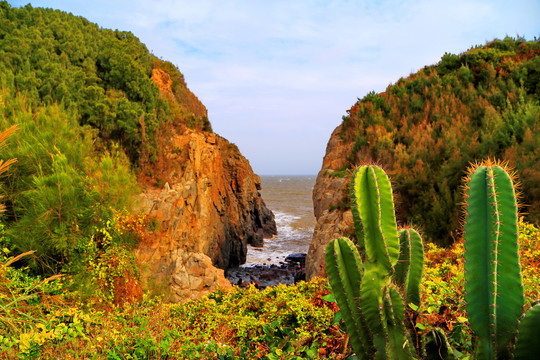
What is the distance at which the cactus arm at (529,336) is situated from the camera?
6.05ft

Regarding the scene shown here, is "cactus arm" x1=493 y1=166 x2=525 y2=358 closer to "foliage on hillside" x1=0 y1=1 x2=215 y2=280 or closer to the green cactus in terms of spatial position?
the green cactus

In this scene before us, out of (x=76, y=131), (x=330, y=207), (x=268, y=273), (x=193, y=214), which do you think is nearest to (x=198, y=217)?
(x=193, y=214)

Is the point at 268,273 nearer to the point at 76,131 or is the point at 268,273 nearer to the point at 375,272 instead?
the point at 76,131

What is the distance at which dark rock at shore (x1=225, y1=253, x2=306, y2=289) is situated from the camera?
1883 cm

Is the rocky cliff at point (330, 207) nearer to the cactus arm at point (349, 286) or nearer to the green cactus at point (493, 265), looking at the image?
the cactus arm at point (349, 286)

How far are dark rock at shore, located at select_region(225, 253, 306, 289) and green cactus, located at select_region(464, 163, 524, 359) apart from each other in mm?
16232

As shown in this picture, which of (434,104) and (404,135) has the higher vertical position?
(434,104)

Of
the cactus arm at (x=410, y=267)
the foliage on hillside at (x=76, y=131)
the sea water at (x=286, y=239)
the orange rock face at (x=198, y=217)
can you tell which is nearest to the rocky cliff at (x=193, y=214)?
the orange rock face at (x=198, y=217)

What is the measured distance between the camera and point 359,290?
248 centimetres

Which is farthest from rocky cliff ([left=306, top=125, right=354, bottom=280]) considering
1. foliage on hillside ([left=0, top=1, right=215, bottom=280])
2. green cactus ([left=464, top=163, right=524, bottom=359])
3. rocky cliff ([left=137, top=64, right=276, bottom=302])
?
green cactus ([left=464, top=163, right=524, bottom=359])

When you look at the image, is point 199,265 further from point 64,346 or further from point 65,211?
point 64,346

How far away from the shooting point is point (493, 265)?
2.01 metres

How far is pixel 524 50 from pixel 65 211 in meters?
19.2

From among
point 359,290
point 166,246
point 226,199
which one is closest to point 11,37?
point 166,246
